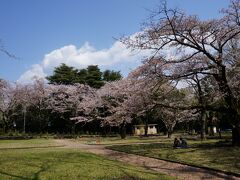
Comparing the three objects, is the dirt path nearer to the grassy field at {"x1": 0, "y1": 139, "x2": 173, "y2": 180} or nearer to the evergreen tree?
the grassy field at {"x1": 0, "y1": 139, "x2": 173, "y2": 180}

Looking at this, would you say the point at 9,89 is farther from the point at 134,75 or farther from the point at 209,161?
the point at 209,161

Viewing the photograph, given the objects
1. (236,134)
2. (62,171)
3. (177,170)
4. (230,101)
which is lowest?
(177,170)

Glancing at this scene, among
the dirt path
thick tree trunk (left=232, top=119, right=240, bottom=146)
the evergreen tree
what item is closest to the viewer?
the dirt path

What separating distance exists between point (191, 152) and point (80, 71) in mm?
44660

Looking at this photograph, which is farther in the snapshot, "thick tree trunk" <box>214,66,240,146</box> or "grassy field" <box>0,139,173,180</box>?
"thick tree trunk" <box>214,66,240,146</box>

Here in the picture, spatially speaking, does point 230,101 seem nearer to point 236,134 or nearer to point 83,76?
point 236,134

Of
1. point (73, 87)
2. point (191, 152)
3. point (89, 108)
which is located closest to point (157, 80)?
point (191, 152)

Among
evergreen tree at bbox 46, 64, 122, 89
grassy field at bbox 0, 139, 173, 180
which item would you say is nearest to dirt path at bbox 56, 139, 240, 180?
grassy field at bbox 0, 139, 173, 180

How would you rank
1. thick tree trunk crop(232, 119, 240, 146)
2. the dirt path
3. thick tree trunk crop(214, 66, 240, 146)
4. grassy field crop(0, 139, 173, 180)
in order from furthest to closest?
thick tree trunk crop(232, 119, 240, 146), thick tree trunk crop(214, 66, 240, 146), the dirt path, grassy field crop(0, 139, 173, 180)

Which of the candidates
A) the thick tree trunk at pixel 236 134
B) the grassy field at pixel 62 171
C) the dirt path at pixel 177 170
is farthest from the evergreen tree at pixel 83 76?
the grassy field at pixel 62 171

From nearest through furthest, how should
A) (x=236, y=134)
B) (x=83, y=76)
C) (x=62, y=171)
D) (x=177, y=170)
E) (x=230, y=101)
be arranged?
(x=62, y=171) < (x=177, y=170) < (x=230, y=101) < (x=236, y=134) < (x=83, y=76)

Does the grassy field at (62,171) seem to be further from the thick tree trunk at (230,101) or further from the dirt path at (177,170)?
the thick tree trunk at (230,101)

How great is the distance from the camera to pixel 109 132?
2323 inches

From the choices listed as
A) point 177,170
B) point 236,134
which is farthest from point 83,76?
point 177,170
